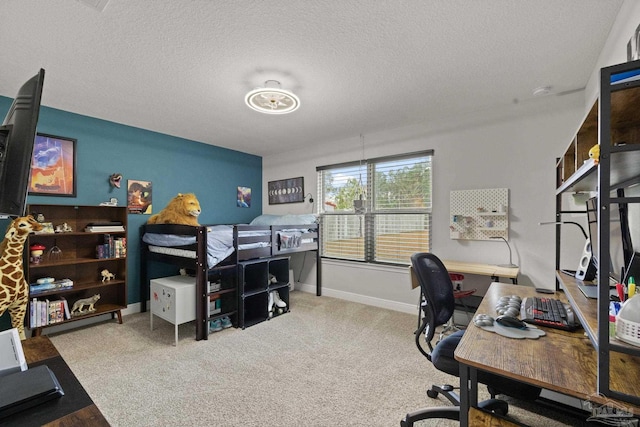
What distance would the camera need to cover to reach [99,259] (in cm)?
319

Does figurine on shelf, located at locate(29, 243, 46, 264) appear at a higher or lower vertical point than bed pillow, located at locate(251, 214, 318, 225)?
lower

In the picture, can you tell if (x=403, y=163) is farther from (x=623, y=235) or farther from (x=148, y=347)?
(x=148, y=347)

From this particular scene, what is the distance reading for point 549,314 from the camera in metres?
1.52

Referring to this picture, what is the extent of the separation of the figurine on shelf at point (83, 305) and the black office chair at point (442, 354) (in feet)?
11.0

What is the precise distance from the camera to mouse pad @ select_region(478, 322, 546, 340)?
4.28 feet

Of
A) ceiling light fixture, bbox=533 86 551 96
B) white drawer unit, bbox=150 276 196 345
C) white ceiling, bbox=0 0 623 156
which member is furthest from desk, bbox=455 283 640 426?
white drawer unit, bbox=150 276 196 345

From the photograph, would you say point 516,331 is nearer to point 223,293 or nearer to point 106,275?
point 223,293

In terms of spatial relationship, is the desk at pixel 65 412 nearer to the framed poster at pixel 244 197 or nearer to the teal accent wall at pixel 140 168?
the teal accent wall at pixel 140 168

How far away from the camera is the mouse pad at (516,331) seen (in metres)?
1.31

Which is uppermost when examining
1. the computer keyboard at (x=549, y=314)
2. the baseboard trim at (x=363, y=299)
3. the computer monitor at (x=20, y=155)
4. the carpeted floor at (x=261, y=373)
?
the computer monitor at (x=20, y=155)

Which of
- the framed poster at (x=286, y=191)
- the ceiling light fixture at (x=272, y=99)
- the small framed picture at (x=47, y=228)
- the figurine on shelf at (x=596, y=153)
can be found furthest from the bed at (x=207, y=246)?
the figurine on shelf at (x=596, y=153)

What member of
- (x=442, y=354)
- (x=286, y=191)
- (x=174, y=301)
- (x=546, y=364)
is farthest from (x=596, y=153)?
(x=286, y=191)

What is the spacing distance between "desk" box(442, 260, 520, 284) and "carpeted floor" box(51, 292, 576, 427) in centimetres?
83

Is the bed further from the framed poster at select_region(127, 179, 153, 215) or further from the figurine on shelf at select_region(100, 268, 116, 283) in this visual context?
the figurine on shelf at select_region(100, 268, 116, 283)
